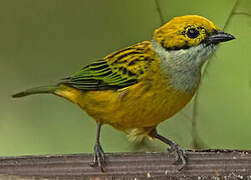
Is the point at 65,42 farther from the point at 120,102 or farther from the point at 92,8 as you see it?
the point at 120,102

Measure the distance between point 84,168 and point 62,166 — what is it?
0.14 m

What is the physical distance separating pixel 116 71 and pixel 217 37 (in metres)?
0.80

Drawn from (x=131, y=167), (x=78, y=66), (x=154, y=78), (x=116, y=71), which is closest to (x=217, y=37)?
(x=154, y=78)

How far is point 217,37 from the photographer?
170 inches

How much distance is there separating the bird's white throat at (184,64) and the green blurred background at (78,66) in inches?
37.2

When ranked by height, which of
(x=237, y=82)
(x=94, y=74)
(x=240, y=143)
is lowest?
(x=240, y=143)

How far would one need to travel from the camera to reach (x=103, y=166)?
143 inches

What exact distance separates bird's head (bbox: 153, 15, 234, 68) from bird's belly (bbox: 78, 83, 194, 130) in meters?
0.27

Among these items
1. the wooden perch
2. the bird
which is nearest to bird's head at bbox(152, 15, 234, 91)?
the bird

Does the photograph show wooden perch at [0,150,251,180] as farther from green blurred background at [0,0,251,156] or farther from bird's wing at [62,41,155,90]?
green blurred background at [0,0,251,156]

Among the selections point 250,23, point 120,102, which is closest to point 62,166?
point 120,102

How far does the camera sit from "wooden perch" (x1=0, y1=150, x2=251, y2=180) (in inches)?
142

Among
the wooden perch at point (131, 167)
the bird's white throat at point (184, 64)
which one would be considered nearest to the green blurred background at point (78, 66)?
the bird's white throat at point (184, 64)

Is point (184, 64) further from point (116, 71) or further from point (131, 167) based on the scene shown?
point (131, 167)
